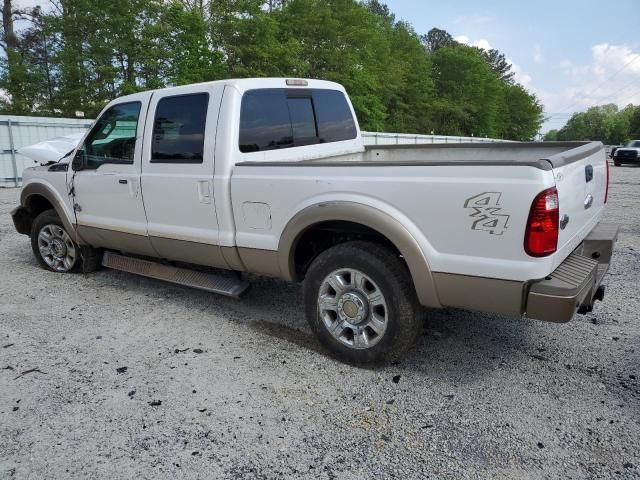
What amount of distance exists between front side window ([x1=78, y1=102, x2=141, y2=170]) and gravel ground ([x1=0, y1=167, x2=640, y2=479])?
146 cm

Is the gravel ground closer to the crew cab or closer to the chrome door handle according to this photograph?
the chrome door handle

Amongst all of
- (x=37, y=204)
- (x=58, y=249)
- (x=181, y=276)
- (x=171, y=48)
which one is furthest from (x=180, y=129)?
(x=171, y=48)

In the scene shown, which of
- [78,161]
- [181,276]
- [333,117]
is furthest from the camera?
[78,161]

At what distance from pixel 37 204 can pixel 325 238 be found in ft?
13.1

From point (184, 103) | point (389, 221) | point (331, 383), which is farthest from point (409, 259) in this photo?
point (184, 103)

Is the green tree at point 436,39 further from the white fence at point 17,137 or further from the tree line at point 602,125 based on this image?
the white fence at point 17,137

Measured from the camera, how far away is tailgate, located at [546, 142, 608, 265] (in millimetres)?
2781

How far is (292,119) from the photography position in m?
4.38

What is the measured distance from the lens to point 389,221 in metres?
3.07

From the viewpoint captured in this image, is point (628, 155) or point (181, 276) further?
point (628, 155)

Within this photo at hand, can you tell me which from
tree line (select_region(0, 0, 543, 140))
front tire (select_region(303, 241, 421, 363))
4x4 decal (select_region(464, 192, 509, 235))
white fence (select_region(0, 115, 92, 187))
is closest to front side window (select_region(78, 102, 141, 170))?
front tire (select_region(303, 241, 421, 363))

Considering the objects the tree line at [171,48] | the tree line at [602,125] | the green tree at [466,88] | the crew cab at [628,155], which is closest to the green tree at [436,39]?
the green tree at [466,88]

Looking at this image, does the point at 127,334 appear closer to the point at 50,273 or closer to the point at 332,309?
the point at 332,309

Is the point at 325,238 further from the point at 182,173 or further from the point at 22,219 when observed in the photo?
the point at 22,219
